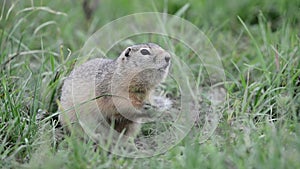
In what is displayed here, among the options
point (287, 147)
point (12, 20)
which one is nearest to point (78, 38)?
point (12, 20)

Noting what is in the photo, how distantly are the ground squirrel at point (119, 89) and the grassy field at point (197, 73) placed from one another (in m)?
0.25

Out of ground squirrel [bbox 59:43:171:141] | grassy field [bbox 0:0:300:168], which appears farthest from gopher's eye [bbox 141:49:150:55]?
grassy field [bbox 0:0:300:168]

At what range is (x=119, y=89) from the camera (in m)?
4.04

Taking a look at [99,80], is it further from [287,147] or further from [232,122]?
[287,147]

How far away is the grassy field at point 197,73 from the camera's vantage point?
3.15m

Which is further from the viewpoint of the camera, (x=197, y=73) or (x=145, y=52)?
(x=197, y=73)

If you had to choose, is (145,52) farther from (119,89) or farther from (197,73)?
(197,73)

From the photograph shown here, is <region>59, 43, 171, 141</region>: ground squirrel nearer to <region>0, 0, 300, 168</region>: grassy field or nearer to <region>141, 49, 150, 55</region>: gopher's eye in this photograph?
<region>141, 49, 150, 55</region>: gopher's eye

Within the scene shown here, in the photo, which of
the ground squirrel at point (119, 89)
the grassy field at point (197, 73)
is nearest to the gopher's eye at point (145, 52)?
the ground squirrel at point (119, 89)

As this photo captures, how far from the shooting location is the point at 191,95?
448cm

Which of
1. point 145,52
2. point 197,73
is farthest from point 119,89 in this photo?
point 197,73

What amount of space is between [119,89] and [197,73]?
125 cm

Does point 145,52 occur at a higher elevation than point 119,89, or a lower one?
higher

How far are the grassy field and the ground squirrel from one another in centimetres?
25
